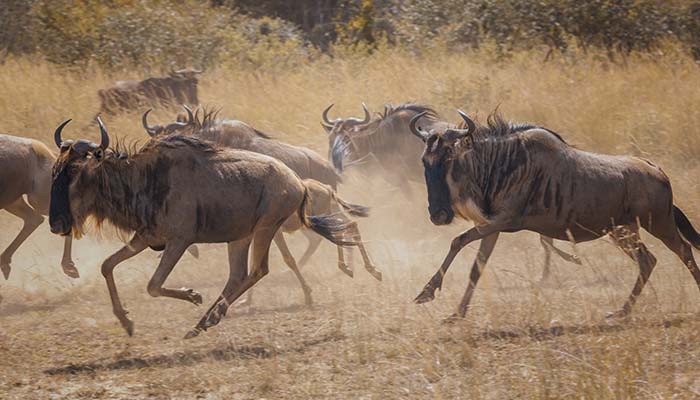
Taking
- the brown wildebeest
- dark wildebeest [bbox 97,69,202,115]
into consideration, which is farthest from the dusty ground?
dark wildebeest [bbox 97,69,202,115]

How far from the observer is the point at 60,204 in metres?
6.28

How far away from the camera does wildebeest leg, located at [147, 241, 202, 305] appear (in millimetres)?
6234

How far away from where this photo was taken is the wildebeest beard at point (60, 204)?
628 centimetres

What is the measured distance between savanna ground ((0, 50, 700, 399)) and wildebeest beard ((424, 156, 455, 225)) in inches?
25.5

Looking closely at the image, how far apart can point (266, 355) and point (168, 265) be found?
90 cm

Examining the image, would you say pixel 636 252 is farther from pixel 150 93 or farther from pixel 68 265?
pixel 150 93

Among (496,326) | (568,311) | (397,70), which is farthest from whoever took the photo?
(397,70)

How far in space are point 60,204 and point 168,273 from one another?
807 mm

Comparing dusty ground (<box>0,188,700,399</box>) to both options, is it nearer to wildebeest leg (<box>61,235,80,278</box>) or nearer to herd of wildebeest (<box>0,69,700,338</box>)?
wildebeest leg (<box>61,235,80,278</box>)

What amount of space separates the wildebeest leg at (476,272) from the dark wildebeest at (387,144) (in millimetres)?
3709

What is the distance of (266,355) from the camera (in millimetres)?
5938

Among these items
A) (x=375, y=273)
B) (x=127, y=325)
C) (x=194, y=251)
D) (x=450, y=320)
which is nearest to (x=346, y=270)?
(x=375, y=273)

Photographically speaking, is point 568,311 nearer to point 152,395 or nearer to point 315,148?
point 152,395

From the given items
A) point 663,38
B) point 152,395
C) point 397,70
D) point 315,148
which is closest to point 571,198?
point 152,395
